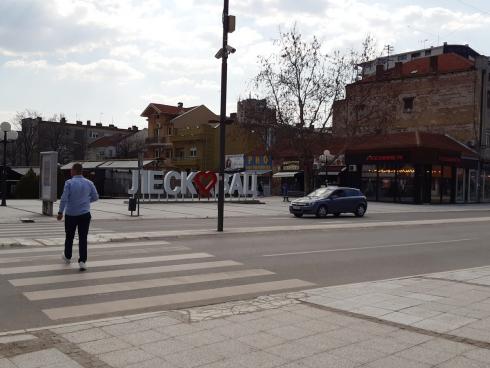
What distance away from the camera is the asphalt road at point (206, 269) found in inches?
285

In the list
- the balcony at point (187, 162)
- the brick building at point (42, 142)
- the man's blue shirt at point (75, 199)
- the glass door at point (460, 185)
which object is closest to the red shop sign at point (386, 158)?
the glass door at point (460, 185)

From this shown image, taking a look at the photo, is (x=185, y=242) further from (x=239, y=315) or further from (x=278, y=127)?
(x=278, y=127)

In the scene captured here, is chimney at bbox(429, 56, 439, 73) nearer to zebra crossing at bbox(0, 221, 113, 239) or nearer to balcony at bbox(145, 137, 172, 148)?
balcony at bbox(145, 137, 172, 148)

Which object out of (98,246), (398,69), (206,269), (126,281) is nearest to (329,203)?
(98,246)

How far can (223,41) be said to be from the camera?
17812 millimetres

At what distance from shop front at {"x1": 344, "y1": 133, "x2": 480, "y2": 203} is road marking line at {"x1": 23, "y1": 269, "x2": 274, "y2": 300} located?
36805 mm

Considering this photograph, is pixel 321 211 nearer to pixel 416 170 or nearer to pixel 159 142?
pixel 416 170

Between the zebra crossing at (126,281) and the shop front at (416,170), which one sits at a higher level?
the shop front at (416,170)

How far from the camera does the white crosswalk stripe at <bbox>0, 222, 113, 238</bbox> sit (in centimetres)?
1444

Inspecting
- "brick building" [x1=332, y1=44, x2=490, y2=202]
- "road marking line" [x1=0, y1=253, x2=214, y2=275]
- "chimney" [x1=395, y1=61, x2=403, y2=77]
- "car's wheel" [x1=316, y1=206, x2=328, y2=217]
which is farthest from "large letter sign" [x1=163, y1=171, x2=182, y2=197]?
"chimney" [x1=395, y1=61, x2=403, y2=77]

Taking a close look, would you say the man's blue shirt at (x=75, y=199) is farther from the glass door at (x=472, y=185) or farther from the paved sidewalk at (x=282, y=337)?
the glass door at (x=472, y=185)

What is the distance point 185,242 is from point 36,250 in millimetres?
3876

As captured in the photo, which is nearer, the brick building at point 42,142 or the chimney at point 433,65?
the chimney at point 433,65

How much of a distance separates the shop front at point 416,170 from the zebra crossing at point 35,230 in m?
32.6
